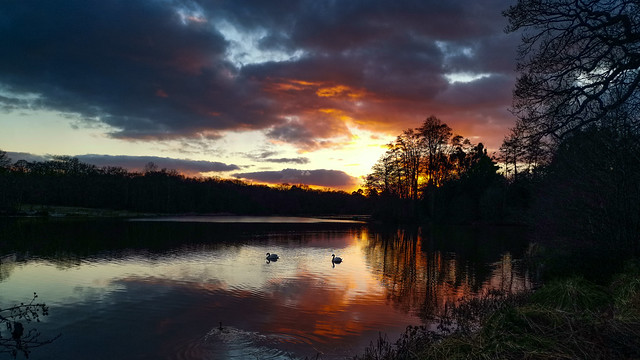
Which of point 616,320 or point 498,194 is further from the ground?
point 498,194

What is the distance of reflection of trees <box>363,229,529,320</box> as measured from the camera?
1623cm

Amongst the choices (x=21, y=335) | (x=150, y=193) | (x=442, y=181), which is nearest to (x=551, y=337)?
(x=21, y=335)

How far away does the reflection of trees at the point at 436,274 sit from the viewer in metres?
16.2

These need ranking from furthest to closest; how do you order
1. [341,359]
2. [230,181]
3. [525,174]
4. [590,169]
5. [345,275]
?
[230,181] < [525,174] < [345,275] < [590,169] < [341,359]

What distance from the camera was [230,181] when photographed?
17312 centimetres

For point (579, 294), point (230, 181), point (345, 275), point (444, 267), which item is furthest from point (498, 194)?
point (230, 181)

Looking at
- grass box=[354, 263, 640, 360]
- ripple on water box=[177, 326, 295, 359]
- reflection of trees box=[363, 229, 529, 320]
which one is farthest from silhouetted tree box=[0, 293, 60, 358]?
reflection of trees box=[363, 229, 529, 320]

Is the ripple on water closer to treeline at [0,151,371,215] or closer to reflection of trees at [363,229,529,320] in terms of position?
reflection of trees at [363,229,529,320]

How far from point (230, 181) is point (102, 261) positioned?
496ft

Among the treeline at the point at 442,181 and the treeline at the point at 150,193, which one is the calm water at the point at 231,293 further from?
the treeline at the point at 150,193

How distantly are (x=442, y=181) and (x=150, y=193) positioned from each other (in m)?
93.5

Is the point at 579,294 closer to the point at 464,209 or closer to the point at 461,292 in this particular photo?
the point at 461,292

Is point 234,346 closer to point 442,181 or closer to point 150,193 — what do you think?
point 442,181

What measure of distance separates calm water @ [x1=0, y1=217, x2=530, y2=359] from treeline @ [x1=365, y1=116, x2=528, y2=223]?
29.2 meters
